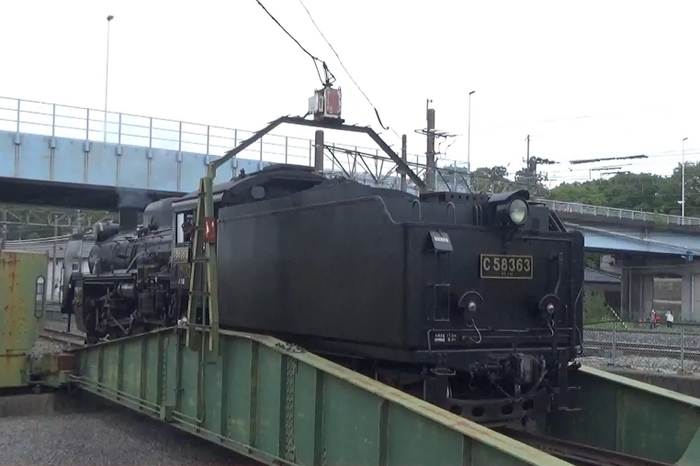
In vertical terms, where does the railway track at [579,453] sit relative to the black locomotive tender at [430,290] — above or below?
below

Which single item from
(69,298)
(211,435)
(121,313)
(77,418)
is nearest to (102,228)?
(69,298)

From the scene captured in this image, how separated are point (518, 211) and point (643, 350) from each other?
477 inches

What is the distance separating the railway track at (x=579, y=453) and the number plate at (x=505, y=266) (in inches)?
54.6

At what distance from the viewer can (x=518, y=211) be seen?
6285 mm

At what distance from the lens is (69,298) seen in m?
15.8

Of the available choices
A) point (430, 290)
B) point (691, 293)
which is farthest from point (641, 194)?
point (430, 290)

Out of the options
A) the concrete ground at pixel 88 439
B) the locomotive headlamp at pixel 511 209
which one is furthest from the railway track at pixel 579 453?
the concrete ground at pixel 88 439

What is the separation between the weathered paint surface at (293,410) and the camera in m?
5.01

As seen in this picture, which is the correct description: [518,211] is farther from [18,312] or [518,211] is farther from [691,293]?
[691,293]

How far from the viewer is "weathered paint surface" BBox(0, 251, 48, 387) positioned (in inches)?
453

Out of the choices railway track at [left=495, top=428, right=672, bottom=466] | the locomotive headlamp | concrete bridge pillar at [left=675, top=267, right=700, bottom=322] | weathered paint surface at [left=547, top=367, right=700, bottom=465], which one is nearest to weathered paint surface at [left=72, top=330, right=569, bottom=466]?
railway track at [left=495, top=428, right=672, bottom=466]

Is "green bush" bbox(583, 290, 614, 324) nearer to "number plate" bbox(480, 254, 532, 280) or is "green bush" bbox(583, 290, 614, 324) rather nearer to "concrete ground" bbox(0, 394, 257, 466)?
"concrete ground" bbox(0, 394, 257, 466)

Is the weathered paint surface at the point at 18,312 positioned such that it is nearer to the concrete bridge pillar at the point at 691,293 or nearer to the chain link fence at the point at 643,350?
the chain link fence at the point at 643,350

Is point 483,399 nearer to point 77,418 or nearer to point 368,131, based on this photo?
point 368,131
